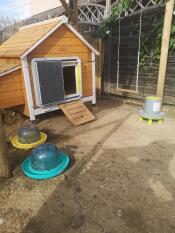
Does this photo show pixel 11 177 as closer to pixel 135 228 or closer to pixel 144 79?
pixel 135 228

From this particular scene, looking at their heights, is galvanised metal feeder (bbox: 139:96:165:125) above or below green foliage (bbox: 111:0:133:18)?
below

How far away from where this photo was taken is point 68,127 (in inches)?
206

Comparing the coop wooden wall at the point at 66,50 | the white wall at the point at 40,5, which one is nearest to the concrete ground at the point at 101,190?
the coop wooden wall at the point at 66,50

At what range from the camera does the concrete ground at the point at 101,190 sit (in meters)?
2.38

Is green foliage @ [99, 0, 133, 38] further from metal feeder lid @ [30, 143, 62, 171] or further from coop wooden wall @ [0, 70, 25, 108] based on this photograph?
metal feeder lid @ [30, 143, 62, 171]

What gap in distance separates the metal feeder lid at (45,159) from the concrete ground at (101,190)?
0.75ft

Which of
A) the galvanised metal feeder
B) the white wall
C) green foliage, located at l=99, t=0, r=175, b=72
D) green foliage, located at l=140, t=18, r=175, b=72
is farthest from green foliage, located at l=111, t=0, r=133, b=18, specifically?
the white wall

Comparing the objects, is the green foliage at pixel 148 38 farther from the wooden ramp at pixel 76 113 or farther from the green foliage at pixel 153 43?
the wooden ramp at pixel 76 113

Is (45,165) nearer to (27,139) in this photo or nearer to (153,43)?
(27,139)

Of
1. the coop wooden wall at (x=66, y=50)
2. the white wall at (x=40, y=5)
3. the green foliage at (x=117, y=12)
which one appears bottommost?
the coop wooden wall at (x=66, y=50)

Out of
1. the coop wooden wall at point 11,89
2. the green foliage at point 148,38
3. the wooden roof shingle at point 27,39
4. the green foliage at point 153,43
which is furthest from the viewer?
the green foliage at point 148,38

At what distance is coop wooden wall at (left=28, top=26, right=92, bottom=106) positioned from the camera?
5.09m

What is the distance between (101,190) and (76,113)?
2.98 m

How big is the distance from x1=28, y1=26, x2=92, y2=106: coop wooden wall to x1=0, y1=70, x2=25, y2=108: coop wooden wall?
556mm
